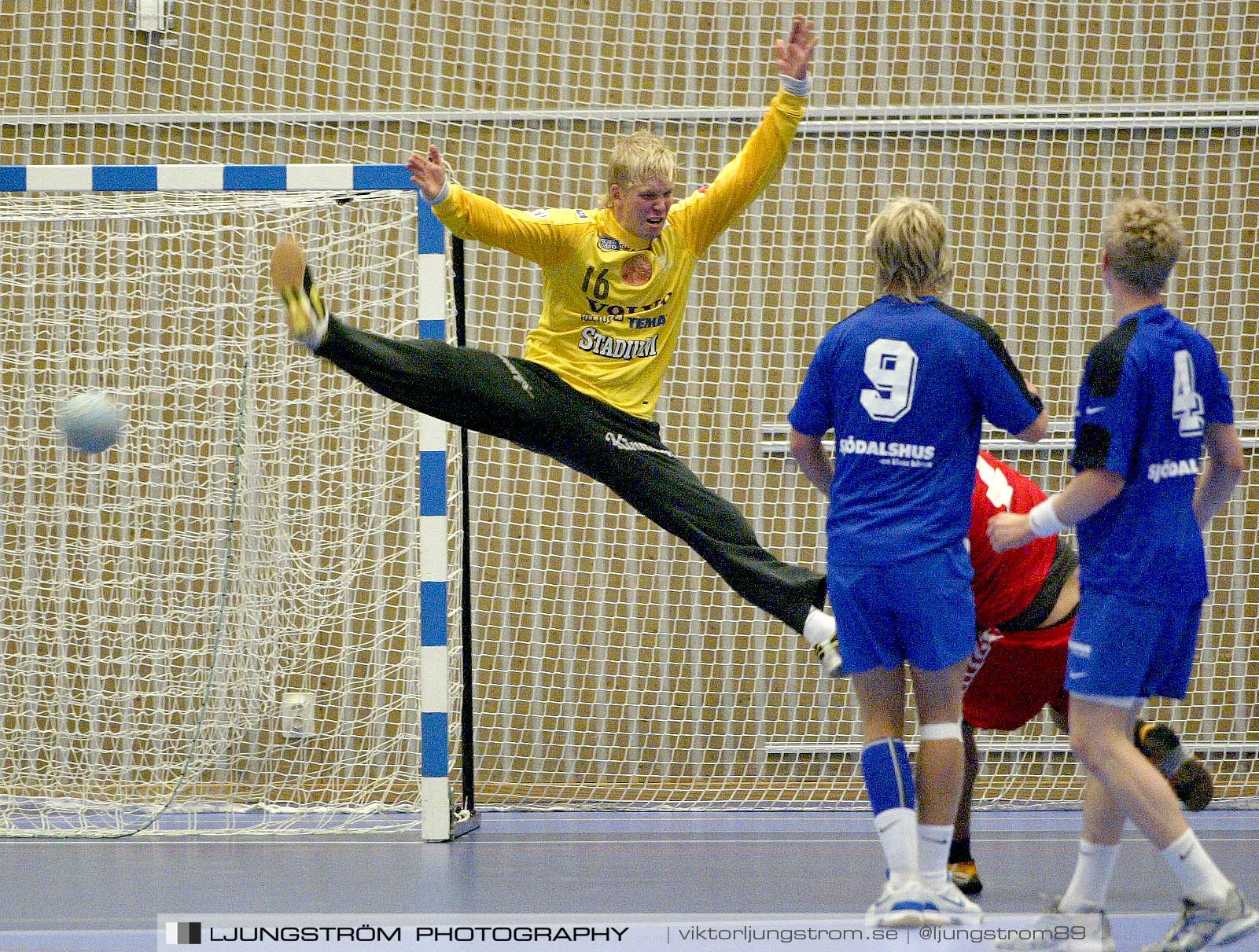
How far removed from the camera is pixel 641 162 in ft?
13.5

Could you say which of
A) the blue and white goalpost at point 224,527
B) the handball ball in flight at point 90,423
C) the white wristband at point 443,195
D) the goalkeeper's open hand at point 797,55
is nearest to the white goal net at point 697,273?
the blue and white goalpost at point 224,527

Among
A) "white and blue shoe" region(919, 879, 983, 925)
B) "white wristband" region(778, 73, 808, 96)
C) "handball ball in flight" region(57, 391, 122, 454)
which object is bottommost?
"white and blue shoe" region(919, 879, 983, 925)

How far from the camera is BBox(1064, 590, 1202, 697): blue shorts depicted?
2.90m

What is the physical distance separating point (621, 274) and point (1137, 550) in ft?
6.46

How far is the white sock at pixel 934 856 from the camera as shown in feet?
10.3

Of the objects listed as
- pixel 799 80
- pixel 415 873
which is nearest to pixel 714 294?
pixel 799 80

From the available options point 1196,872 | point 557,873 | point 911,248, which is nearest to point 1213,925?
point 1196,872

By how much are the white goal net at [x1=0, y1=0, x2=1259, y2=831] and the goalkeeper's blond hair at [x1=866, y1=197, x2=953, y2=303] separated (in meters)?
3.59

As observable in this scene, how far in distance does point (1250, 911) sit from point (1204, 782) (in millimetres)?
856

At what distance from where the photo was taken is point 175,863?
4.55m

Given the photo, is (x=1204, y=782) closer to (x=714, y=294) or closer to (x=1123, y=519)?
(x=1123, y=519)

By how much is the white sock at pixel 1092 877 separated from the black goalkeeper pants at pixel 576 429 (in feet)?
3.97

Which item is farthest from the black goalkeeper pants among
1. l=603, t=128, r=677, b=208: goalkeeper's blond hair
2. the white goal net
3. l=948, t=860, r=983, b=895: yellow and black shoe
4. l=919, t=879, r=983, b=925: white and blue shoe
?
the white goal net

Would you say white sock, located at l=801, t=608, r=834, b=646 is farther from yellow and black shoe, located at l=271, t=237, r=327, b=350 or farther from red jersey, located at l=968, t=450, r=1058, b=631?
yellow and black shoe, located at l=271, t=237, r=327, b=350
